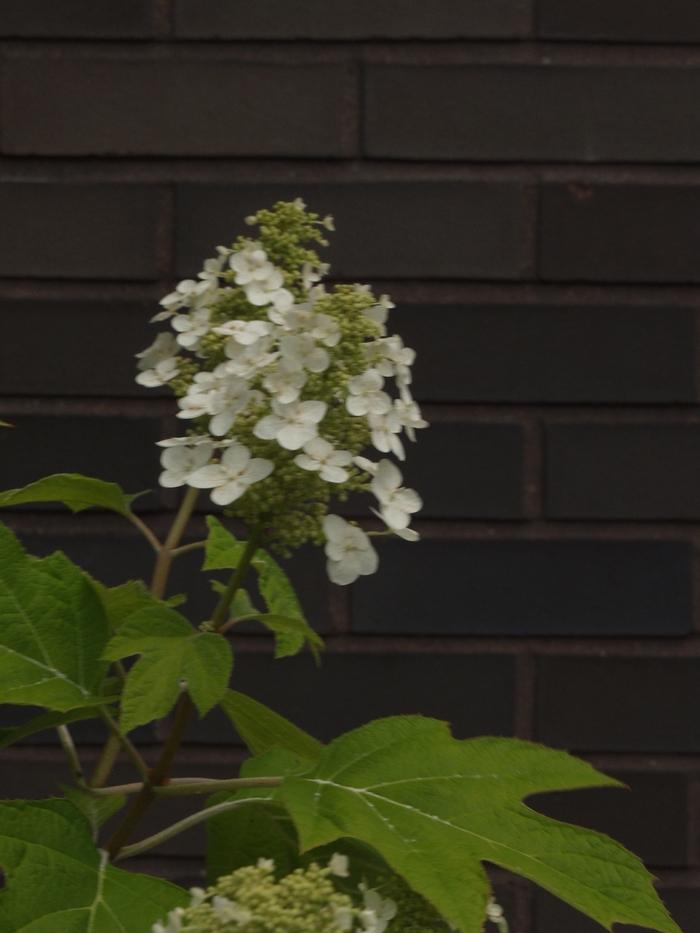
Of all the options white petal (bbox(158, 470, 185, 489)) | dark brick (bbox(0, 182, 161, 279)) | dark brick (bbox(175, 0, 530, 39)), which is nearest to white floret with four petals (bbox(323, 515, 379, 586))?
white petal (bbox(158, 470, 185, 489))

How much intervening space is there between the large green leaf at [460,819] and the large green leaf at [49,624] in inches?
6.4

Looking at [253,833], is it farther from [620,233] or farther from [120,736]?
[620,233]

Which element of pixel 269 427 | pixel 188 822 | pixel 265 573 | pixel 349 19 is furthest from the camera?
pixel 349 19

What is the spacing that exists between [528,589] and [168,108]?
2.57ft

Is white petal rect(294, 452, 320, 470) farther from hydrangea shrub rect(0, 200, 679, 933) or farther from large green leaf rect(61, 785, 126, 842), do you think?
large green leaf rect(61, 785, 126, 842)

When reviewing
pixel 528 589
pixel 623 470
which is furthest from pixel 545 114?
pixel 528 589

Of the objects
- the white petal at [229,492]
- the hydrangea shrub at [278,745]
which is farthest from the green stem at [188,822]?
the white petal at [229,492]

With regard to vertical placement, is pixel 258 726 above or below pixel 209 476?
below

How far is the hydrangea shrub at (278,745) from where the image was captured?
2.22ft

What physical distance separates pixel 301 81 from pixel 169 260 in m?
0.29

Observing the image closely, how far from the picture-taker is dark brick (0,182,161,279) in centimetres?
150

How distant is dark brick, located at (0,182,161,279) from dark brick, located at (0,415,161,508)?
7.6 inches

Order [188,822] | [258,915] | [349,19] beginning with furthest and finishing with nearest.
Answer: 1. [349,19]
2. [188,822]
3. [258,915]

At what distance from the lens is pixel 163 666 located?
2.30 feet
